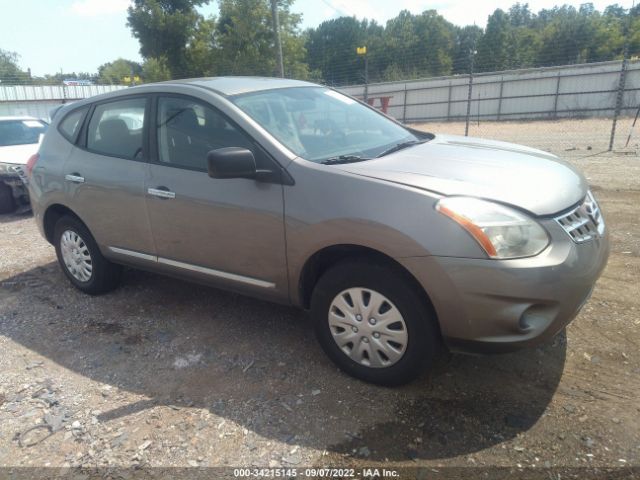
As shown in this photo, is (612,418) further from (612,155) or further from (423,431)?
(612,155)

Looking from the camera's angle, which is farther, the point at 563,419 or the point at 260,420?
the point at 260,420

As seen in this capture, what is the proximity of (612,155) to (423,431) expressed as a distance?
10.6 m

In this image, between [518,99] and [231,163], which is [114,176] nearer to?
[231,163]

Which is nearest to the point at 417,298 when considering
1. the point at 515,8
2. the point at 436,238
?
the point at 436,238

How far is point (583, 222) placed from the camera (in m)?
2.62

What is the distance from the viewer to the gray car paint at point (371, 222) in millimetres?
2375

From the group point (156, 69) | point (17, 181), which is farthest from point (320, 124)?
point (156, 69)

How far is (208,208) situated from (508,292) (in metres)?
1.92

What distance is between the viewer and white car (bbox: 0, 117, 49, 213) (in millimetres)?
7758

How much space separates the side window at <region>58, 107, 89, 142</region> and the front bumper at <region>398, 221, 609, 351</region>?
3.28m

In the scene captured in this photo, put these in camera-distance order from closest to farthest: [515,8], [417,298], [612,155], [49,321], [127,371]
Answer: [417,298]
[127,371]
[49,321]
[612,155]
[515,8]

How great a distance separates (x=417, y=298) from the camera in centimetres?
256

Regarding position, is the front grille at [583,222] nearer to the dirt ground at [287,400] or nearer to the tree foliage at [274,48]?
the dirt ground at [287,400]

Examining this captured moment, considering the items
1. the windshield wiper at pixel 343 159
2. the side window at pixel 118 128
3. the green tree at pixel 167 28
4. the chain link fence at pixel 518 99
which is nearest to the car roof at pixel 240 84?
the side window at pixel 118 128
